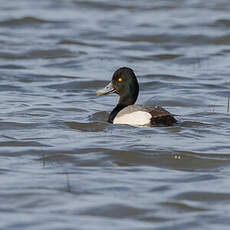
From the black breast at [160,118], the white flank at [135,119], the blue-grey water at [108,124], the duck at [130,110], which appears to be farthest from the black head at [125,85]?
the black breast at [160,118]

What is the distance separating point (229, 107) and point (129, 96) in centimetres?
180

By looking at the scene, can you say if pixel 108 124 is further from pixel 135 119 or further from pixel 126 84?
pixel 126 84

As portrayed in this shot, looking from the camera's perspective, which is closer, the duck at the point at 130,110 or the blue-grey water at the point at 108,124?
the blue-grey water at the point at 108,124

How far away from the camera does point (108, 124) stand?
11664 mm

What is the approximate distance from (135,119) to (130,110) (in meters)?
0.28

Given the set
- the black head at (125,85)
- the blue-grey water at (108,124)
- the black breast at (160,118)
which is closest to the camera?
the blue-grey water at (108,124)

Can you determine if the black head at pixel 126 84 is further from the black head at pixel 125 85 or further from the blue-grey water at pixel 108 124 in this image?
the blue-grey water at pixel 108 124

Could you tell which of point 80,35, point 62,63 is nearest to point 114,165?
point 62,63

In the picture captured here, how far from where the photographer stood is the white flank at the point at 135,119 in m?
11.2

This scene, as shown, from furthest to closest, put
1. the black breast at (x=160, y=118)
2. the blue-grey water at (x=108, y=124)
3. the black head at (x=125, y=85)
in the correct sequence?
1. the black head at (x=125, y=85)
2. the black breast at (x=160, y=118)
3. the blue-grey water at (x=108, y=124)

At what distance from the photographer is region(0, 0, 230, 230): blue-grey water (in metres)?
7.52

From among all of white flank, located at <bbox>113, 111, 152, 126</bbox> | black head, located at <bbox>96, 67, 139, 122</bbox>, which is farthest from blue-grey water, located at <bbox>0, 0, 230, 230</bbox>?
black head, located at <bbox>96, 67, 139, 122</bbox>

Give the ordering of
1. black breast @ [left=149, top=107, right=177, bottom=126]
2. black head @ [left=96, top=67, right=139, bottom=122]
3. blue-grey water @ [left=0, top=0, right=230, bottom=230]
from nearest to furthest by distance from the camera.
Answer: blue-grey water @ [left=0, top=0, right=230, bottom=230] → black breast @ [left=149, top=107, right=177, bottom=126] → black head @ [left=96, top=67, right=139, bottom=122]

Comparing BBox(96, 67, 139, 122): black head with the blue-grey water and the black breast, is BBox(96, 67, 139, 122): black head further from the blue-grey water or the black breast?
the black breast
